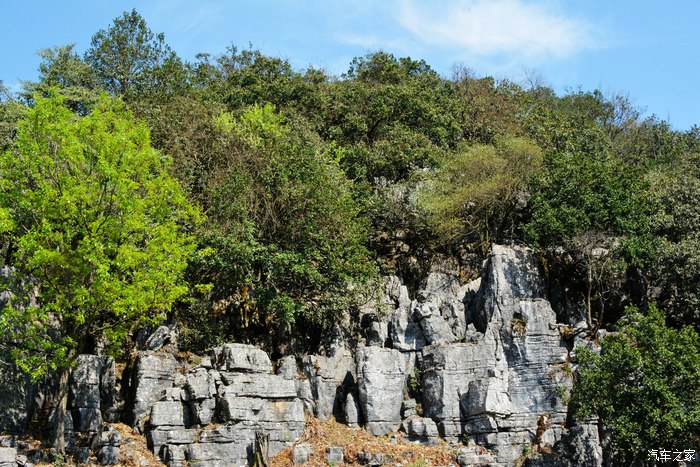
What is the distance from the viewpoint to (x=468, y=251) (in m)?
31.1

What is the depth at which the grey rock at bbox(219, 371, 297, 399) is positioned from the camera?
2267cm

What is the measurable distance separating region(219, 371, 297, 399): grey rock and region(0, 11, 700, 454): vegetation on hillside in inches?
92.7

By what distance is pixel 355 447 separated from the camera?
23.0 meters

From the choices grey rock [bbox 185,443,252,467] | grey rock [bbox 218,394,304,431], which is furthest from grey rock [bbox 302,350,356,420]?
grey rock [bbox 185,443,252,467]

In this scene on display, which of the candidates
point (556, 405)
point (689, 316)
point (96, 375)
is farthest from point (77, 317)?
point (689, 316)

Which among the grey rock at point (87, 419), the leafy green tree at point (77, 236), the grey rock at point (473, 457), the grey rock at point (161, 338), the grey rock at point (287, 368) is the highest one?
the leafy green tree at point (77, 236)

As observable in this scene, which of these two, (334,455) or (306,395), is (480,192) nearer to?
(306,395)

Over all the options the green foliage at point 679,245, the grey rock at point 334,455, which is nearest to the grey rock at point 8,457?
the grey rock at point 334,455

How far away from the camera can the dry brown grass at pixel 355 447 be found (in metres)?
22.4

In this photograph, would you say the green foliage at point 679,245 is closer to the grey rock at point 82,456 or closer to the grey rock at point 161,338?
the grey rock at point 161,338

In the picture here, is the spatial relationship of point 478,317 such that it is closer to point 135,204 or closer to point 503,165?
point 503,165

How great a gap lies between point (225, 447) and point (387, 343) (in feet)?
22.5

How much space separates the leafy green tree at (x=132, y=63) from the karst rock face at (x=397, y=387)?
15.2m

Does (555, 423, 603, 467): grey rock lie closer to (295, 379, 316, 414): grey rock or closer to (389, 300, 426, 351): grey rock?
(389, 300, 426, 351): grey rock
